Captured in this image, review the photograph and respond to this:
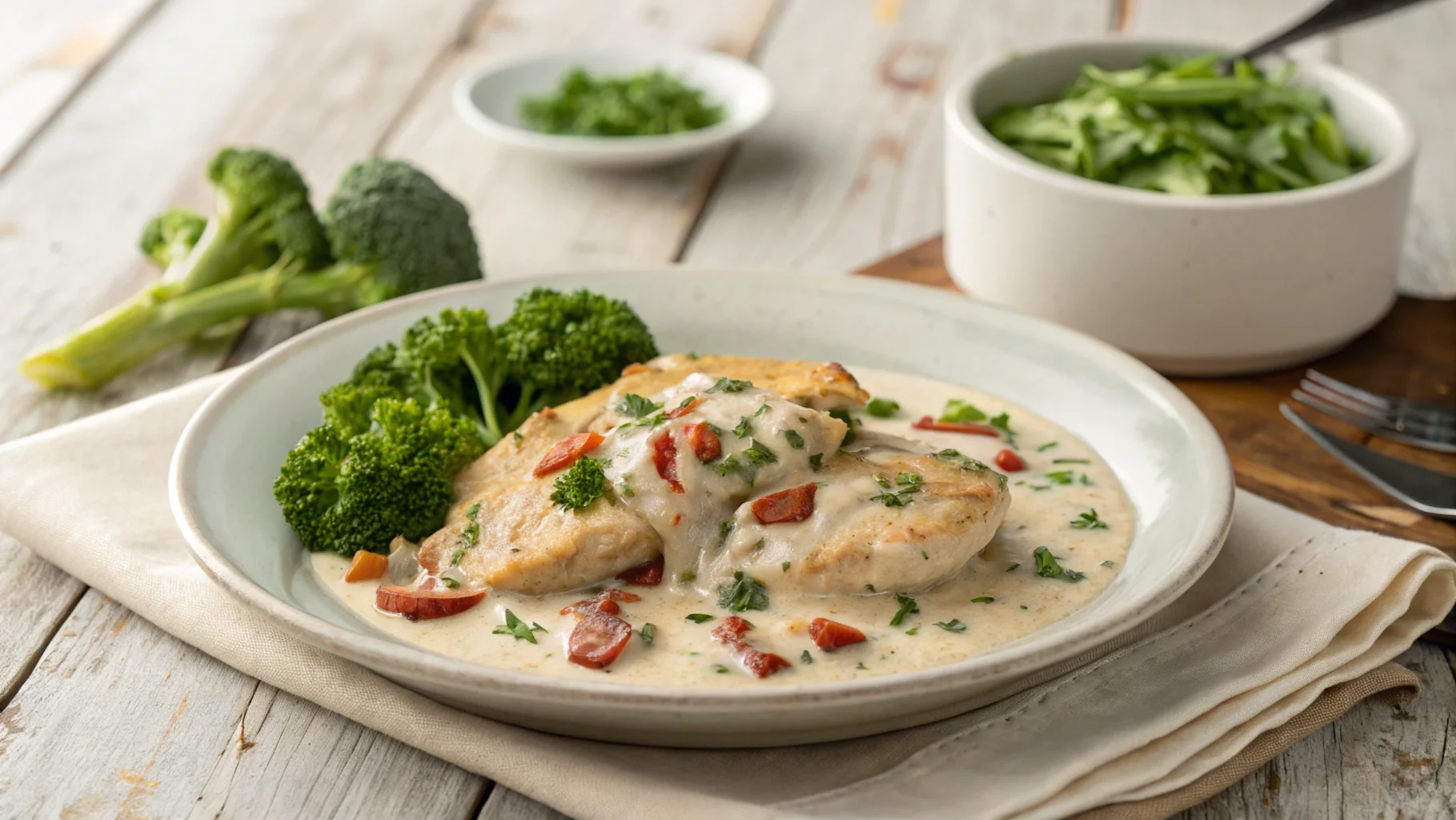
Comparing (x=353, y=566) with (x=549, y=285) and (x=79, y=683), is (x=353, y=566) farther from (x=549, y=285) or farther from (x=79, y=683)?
(x=549, y=285)

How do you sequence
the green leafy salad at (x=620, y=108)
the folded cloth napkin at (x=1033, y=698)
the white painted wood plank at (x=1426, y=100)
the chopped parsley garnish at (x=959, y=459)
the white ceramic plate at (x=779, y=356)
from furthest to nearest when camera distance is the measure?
the green leafy salad at (x=620, y=108) < the white painted wood plank at (x=1426, y=100) < the chopped parsley garnish at (x=959, y=459) < the folded cloth napkin at (x=1033, y=698) < the white ceramic plate at (x=779, y=356)

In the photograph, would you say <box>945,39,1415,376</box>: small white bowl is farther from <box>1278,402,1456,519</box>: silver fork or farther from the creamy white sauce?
the creamy white sauce

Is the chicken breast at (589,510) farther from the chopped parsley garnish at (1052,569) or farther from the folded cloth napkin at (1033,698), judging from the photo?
the chopped parsley garnish at (1052,569)

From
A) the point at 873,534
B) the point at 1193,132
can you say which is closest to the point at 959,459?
the point at 873,534

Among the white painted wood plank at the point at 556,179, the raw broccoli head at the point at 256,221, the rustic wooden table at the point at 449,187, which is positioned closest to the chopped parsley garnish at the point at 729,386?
the rustic wooden table at the point at 449,187

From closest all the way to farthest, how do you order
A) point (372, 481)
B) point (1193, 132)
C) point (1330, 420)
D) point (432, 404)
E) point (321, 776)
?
point (321, 776) → point (372, 481) → point (432, 404) → point (1330, 420) → point (1193, 132)

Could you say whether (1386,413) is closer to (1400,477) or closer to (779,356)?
(1400,477)
